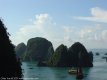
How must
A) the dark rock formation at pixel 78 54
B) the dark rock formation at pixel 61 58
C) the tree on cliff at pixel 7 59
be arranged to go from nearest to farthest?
the tree on cliff at pixel 7 59, the dark rock formation at pixel 61 58, the dark rock formation at pixel 78 54

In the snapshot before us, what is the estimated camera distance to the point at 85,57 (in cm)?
18100

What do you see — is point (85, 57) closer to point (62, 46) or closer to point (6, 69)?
point (62, 46)

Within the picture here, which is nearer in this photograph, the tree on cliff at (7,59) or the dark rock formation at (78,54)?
the tree on cliff at (7,59)

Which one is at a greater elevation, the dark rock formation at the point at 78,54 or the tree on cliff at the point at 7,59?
the dark rock formation at the point at 78,54

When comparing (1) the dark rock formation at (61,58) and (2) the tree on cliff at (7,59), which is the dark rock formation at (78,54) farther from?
(2) the tree on cliff at (7,59)

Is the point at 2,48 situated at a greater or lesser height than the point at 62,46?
lesser

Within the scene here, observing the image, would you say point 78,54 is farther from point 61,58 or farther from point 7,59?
point 7,59

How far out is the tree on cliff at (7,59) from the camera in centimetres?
3841

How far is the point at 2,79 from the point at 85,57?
147m

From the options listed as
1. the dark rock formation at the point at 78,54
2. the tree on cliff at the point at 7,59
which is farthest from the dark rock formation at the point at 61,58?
the tree on cliff at the point at 7,59

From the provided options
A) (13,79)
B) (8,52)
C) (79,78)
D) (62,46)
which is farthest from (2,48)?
(62,46)

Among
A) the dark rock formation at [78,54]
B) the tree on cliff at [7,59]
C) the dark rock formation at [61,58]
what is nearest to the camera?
the tree on cliff at [7,59]

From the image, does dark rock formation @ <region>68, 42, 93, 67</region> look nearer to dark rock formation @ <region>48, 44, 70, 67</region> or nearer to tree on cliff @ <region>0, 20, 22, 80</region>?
dark rock formation @ <region>48, 44, 70, 67</region>

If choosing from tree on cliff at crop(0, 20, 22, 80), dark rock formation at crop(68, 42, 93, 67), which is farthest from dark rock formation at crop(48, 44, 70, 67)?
tree on cliff at crop(0, 20, 22, 80)
